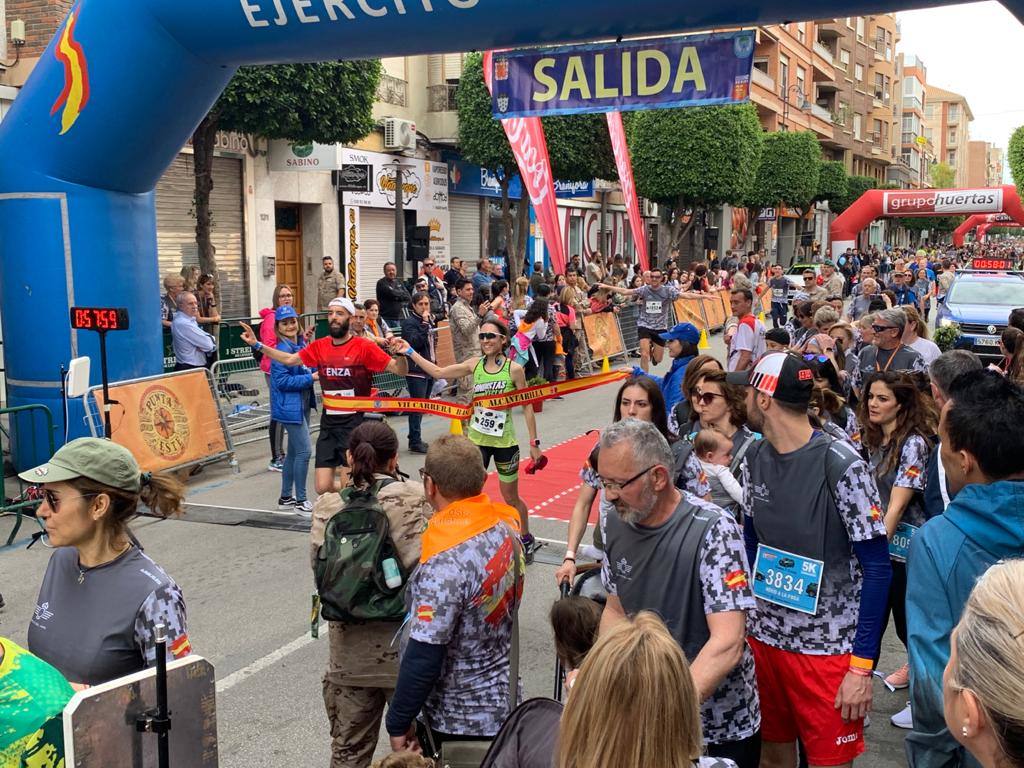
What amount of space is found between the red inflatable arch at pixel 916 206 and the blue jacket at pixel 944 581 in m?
52.4

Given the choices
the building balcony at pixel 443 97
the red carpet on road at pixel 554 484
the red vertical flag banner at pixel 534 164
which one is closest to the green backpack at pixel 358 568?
the red carpet on road at pixel 554 484

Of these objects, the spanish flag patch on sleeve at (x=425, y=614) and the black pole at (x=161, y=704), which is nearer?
the black pole at (x=161, y=704)

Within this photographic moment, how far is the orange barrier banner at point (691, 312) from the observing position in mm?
22484

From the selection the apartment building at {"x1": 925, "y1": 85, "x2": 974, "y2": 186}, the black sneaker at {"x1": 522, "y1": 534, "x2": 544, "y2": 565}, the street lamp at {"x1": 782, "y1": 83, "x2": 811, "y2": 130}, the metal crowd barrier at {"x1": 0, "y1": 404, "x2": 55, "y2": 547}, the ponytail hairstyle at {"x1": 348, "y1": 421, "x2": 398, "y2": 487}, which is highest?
the apartment building at {"x1": 925, "y1": 85, "x2": 974, "y2": 186}

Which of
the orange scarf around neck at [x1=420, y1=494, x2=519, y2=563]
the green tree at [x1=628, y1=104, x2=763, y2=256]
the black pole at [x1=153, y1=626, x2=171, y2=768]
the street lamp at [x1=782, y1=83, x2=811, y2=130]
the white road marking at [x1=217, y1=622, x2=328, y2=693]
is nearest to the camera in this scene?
the black pole at [x1=153, y1=626, x2=171, y2=768]

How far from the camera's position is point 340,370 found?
8.02 metres

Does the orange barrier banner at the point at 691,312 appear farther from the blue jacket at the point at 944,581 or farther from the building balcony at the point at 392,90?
the blue jacket at the point at 944,581

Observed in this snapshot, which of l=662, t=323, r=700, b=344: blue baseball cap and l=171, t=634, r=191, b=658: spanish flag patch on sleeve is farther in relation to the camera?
l=662, t=323, r=700, b=344: blue baseball cap

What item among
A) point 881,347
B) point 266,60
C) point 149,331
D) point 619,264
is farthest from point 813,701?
point 619,264

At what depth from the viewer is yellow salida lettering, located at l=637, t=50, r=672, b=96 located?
A: 25.8ft

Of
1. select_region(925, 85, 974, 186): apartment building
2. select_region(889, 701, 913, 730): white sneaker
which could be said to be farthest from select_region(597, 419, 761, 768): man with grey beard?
select_region(925, 85, 974, 186): apartment building

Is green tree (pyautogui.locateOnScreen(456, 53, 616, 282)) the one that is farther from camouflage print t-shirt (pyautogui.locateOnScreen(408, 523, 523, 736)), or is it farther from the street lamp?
the street lamp

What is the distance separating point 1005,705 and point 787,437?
6.50 ft

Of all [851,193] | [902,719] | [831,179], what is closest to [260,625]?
[902,719]
